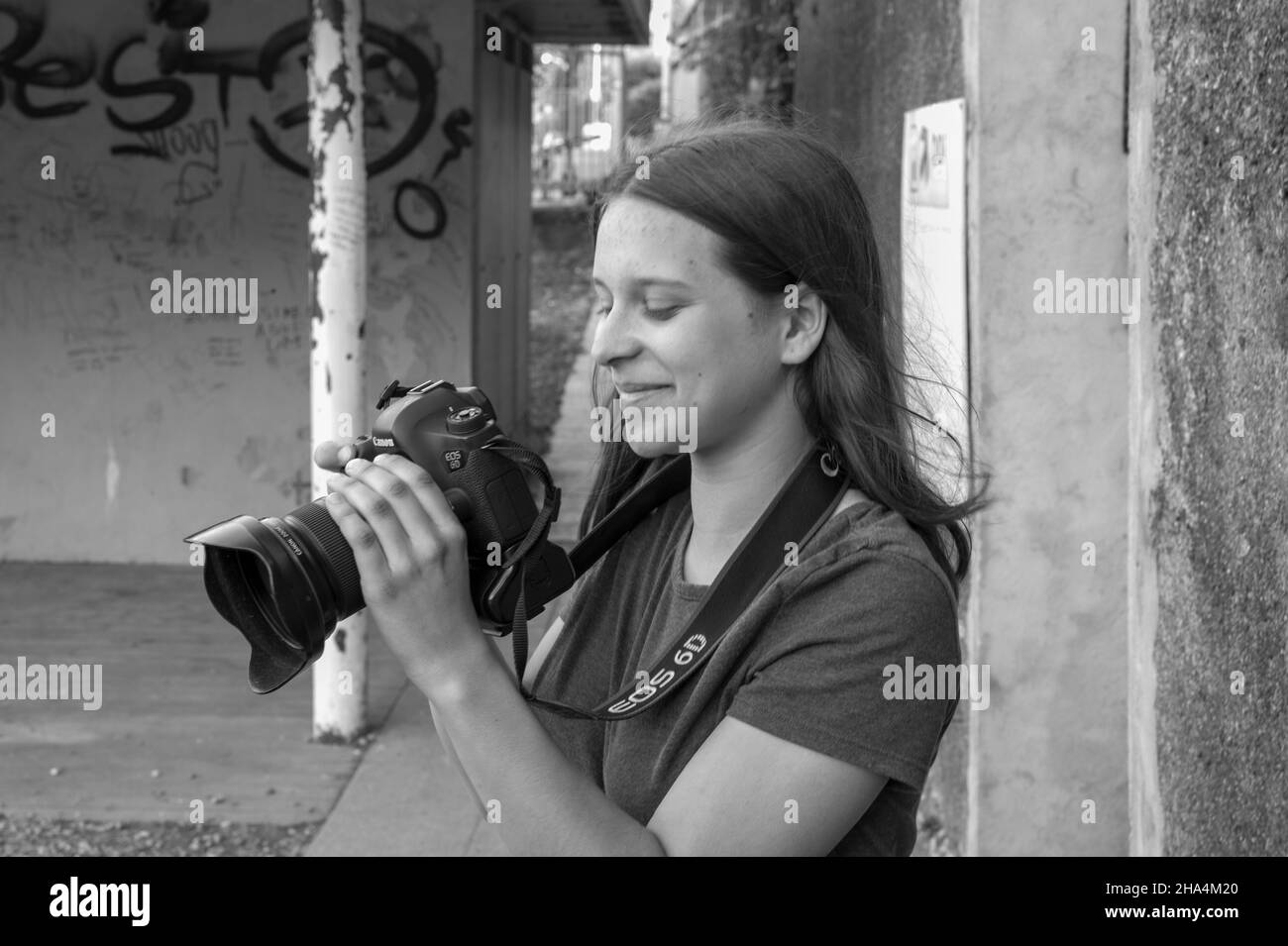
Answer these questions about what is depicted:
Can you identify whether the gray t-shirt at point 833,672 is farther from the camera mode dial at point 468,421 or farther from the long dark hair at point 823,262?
the camera mode dial at point 468,421

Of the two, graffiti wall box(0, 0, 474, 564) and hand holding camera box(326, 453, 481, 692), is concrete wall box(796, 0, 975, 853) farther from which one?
graffiti wall box(0, 0, 474, 564)

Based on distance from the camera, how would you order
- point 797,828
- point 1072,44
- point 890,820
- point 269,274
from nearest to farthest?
point 797,828 < point 890,820 < point 1072,44 < point 269,274

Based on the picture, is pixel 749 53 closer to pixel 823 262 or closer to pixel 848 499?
pixel 823 262

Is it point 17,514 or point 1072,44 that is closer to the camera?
point 1072,44

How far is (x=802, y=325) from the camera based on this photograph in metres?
1.71

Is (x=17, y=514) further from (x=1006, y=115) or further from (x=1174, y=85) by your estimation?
(x=1174, y=85)

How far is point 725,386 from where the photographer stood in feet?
5.43

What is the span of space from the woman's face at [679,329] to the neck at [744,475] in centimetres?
4

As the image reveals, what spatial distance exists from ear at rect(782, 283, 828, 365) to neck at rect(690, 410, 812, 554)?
7 centimetres

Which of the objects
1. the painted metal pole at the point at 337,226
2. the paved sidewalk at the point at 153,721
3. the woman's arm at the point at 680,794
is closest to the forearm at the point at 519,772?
the woman's arm at the point at 680,794

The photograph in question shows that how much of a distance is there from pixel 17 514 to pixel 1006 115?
5.94m

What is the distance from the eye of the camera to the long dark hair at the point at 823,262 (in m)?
1.64

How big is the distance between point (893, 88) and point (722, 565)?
150 inches

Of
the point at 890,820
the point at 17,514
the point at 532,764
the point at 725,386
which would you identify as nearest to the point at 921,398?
the point at 725,386
